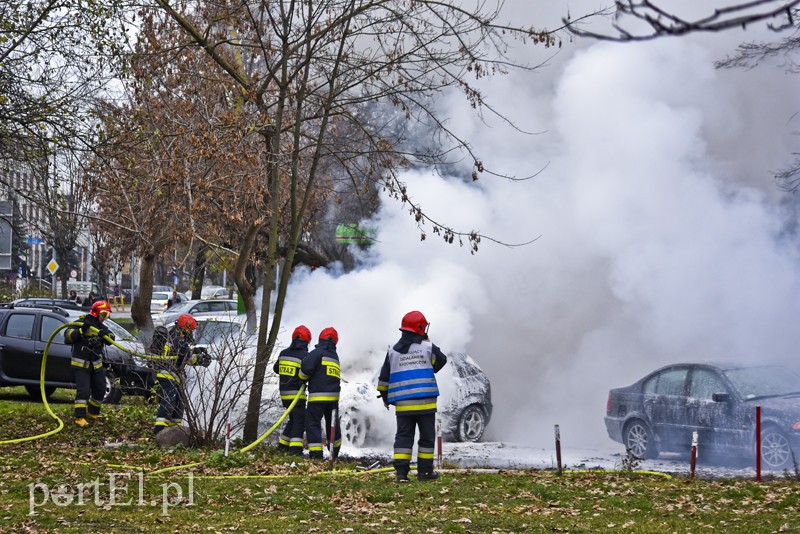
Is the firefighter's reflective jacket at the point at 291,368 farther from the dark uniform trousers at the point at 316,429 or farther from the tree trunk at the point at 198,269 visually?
the tree trunk at the point at 198,269

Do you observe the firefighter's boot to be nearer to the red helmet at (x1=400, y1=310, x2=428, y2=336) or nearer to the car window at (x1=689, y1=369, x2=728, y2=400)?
the red helmet at (x1=400, y1=310, x2=428, y2=336)

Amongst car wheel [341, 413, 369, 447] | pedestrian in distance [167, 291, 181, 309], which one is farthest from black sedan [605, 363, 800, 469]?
pedestrian in distance [167, 291, 181, 309]

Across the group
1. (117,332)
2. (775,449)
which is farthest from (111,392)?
(775,449)

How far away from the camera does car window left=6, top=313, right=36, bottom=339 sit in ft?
61.4

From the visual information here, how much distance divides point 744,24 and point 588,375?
1519cm

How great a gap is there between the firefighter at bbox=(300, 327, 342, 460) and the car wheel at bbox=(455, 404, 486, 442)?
2606mm

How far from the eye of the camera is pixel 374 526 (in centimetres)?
774

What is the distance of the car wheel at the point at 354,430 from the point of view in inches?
554

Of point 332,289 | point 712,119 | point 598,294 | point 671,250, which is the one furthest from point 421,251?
point 712,119

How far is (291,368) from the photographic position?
13.6 m

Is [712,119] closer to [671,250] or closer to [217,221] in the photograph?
[671,250]

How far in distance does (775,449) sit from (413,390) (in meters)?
4.75

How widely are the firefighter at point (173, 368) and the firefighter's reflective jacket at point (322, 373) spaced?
1506 millimetres

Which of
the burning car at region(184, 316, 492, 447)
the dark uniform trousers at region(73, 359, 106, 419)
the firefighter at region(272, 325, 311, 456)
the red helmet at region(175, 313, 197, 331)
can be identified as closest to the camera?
the burning car at region(184, 316, 492, 447)
